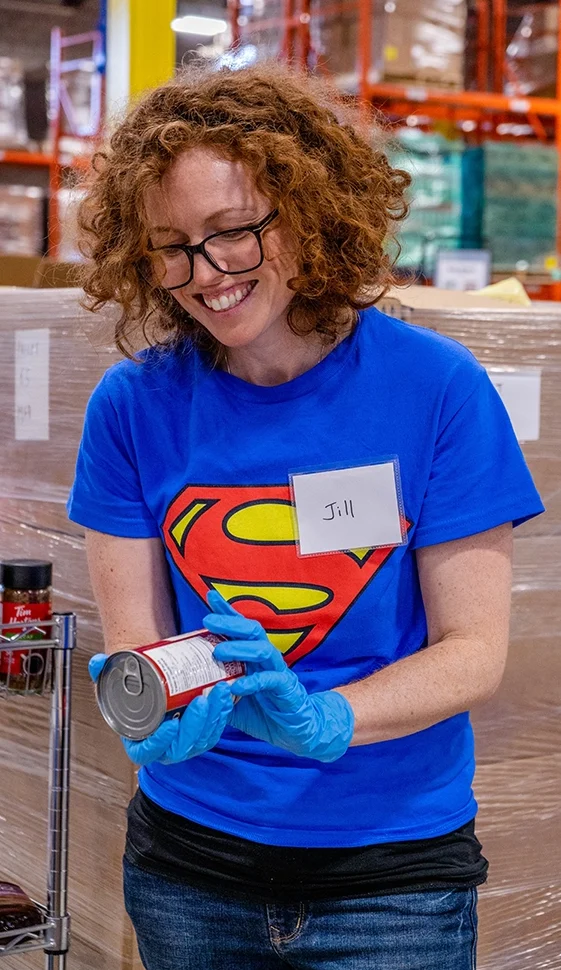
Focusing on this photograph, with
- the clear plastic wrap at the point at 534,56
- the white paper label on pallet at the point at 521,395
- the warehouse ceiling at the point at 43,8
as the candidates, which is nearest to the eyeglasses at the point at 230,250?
the white paper label on pallet at the point at 521,395

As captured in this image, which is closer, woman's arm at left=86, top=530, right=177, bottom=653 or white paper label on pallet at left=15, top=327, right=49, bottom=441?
woman's arm at left=86, top=530, right=177, bottom=653

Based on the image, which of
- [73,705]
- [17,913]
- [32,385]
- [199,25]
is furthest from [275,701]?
[199,25]

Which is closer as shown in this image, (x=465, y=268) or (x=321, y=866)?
(x=321, y=866)

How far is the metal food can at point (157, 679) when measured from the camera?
45.9 inches

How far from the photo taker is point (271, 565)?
136 cm

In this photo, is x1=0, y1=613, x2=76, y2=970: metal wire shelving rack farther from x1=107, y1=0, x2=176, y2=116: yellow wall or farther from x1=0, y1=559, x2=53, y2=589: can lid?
x1=107, y1=0, x2=176, y2=116: yellow wall

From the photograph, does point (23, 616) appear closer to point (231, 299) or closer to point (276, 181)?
point (231, 299)

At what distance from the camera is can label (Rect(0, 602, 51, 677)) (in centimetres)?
173

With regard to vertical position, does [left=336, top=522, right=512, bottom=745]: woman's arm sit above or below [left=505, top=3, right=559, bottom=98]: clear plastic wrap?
below

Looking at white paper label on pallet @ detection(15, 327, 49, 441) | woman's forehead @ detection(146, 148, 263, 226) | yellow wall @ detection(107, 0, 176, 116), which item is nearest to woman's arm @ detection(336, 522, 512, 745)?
woman's forehead @ detection(146, 148, 263, 226)

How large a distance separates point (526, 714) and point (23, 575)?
0.93 metres

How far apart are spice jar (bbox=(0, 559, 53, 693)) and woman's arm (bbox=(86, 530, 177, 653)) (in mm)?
291

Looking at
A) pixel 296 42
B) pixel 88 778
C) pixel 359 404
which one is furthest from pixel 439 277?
pixel 359 404

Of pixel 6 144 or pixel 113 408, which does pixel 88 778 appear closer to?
pixel 113 408
